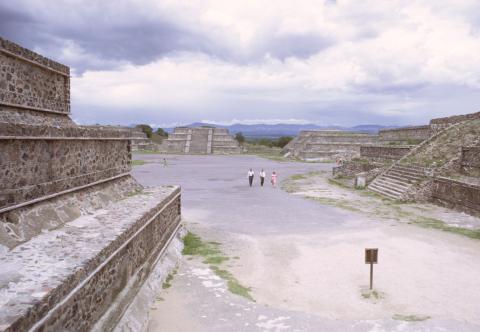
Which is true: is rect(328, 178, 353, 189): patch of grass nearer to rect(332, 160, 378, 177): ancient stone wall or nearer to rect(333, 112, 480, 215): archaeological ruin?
rect(333, 112, 480, 215): archaeological ruin

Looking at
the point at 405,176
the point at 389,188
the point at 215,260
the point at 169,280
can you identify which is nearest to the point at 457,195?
the point at 389,188

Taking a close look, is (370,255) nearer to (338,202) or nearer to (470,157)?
(338,202)

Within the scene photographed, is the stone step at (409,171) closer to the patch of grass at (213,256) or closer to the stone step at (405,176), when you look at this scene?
the stone step at (405,176)

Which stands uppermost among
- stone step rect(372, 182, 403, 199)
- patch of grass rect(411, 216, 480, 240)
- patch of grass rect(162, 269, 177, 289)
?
stone step rect(372, 182, 403, 199)

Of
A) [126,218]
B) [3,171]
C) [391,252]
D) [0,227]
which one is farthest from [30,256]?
[391,252]

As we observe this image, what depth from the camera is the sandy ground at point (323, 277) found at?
6758mm

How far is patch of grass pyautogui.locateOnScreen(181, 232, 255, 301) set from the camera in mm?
8021

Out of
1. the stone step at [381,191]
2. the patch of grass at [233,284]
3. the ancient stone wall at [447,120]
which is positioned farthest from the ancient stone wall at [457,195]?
the patch of grass at [233,284]

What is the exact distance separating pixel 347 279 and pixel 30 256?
6268 mm

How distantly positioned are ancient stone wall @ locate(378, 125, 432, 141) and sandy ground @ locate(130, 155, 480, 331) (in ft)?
48.9

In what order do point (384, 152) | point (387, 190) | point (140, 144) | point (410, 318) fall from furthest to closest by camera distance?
1. point (140, 144)
2. point (384, 152)
3. point (387, 190)
4. point (410, 318)

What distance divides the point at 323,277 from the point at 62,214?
5526mm

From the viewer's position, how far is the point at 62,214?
23.8 feet

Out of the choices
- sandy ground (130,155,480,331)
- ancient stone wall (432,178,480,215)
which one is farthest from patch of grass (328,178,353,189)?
sandy ground (130,155,480,331)
